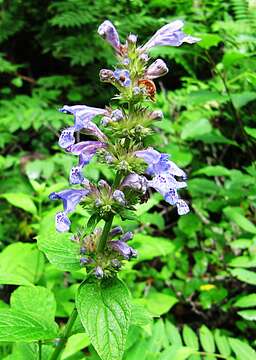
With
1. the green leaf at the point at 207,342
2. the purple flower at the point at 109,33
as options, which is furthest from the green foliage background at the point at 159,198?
the purple flower at the point at 109,33

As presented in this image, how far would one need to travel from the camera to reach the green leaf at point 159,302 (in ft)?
8.07

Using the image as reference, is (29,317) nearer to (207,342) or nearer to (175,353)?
(175,353)

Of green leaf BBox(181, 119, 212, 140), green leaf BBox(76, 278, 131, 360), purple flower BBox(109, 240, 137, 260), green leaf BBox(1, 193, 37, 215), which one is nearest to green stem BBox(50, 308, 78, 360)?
green leaf BBox(76, 278, 131, 360)

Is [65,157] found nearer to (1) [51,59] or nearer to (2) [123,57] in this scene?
(2) [123,57]

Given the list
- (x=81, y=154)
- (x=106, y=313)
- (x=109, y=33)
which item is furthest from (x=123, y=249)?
(x=109, y=33)

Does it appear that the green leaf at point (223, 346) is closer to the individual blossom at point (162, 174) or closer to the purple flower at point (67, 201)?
the individual blossom at point (162, 174)

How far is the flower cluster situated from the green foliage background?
0.33 feet

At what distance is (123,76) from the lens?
127 centimetres

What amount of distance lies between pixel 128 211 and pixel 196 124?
1.71 meters

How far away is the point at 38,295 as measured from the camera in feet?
5.69

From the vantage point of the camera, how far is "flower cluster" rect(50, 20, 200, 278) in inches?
51.2

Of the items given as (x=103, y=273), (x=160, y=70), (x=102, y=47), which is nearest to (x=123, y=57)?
(x=160, y=70)

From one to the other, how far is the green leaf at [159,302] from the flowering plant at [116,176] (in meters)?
1.12

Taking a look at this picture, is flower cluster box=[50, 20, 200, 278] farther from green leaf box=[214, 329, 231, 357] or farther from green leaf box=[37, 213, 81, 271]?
green leaf box=[214, 329, 231, 357]
